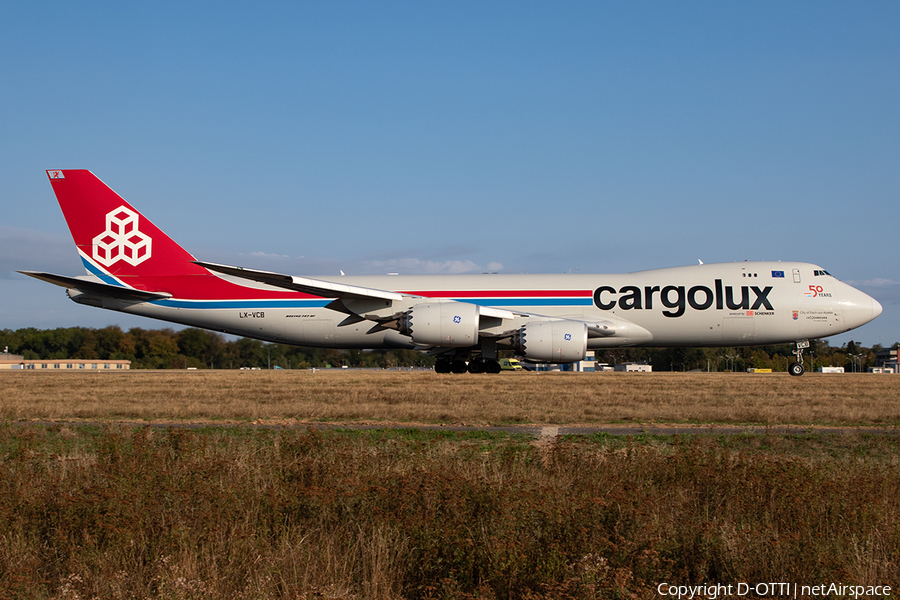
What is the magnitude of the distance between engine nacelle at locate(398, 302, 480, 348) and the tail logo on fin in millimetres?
12895

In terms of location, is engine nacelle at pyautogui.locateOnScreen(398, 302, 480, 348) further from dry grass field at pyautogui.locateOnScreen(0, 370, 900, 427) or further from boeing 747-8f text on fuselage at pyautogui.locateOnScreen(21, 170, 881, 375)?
dry grass field at pyautogui.locateOnScreen(0, 370, 900, 427)

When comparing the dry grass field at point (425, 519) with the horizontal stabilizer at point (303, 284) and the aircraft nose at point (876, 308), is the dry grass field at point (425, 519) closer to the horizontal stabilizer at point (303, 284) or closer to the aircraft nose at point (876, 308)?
the horizontal stabilizer at point (303, 284)

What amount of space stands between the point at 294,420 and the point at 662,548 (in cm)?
1025

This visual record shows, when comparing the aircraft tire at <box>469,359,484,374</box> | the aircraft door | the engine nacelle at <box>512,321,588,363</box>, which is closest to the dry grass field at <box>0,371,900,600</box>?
the engine nacelle at <box>512,321,588,363</box>

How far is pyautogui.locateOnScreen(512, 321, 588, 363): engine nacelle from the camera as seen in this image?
26.5 metres

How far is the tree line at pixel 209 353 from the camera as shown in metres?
59.8

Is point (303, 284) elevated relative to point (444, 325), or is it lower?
elevated

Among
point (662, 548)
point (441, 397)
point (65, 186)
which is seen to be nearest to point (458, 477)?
point (662, 548)

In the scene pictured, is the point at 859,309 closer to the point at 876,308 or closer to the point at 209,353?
the point at 876,308

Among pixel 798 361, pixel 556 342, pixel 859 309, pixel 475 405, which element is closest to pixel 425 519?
pixel 475 405

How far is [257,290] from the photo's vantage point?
31.3 m

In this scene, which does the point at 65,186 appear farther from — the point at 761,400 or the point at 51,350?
the point at 51,350

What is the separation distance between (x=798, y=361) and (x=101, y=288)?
1214 inches

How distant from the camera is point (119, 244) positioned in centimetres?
3114
